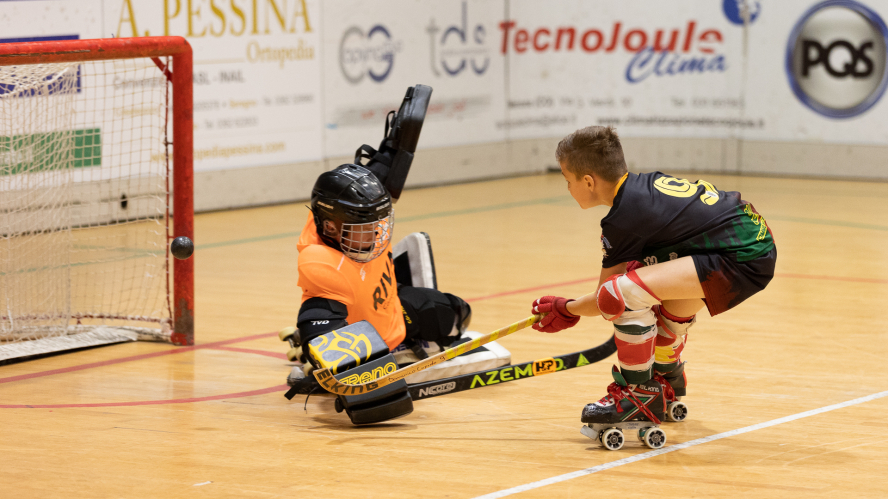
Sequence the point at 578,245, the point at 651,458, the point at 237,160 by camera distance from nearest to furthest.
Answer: the point at 651,458, the point at 578,245, the point at 237,160

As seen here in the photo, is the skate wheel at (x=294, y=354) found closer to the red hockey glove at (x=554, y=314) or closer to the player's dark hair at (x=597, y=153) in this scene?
the red hockey glove at (x=554, y=314)

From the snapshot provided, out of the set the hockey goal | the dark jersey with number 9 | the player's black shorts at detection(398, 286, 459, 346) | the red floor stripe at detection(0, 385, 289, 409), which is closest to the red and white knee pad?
the dark jersey with number 9

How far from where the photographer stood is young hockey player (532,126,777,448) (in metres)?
3.47

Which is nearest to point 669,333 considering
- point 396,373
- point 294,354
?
point 396,373

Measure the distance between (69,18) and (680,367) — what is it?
635 centimetres

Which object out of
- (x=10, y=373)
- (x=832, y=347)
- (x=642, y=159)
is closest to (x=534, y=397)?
(x=832, y=347)

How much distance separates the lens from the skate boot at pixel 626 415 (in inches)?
140

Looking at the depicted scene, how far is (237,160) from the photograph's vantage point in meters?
10.0

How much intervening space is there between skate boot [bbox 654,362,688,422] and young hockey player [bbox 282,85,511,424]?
882 mm

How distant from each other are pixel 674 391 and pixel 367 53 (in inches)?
301

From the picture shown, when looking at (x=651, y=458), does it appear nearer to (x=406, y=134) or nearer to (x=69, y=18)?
(x=406, y=134)

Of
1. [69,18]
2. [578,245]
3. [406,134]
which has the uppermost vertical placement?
[69,18]

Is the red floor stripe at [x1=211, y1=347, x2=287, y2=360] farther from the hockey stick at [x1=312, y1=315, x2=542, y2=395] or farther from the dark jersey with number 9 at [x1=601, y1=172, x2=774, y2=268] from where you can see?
the dark jersey with number 9 at [x1=601, y1=172, x2=774, y2=268]

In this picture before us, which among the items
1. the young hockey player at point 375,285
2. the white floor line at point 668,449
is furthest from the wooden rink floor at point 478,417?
the young hockey player at point 375,285
